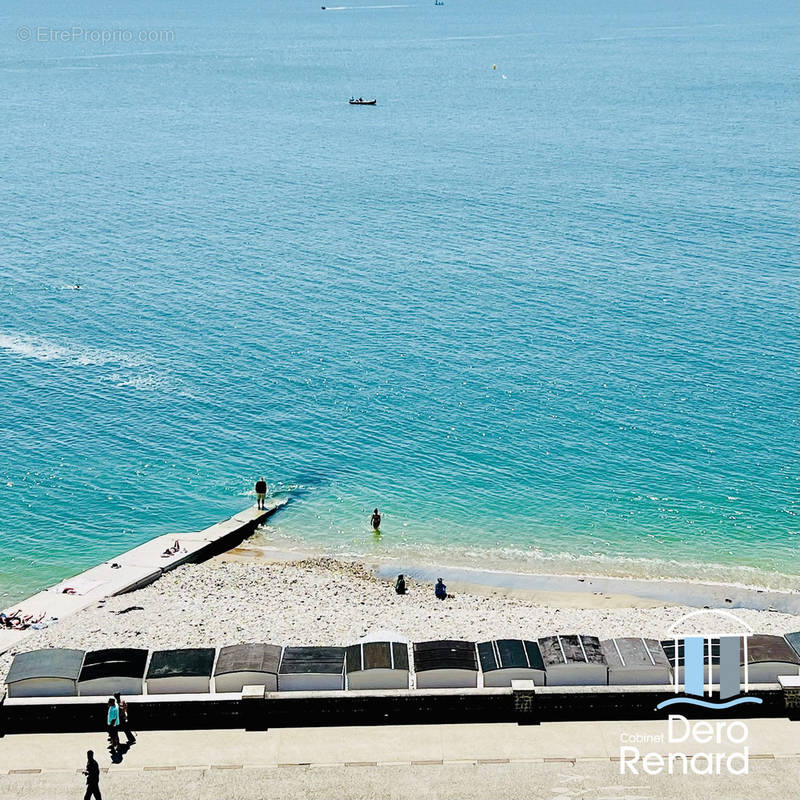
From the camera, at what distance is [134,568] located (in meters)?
47.6

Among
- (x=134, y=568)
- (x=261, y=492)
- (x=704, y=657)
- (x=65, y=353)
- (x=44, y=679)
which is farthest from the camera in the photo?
(x=65, y=353)

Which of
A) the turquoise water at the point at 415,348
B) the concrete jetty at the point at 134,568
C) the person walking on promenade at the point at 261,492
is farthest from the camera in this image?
the turquoise water at the point at 415,348

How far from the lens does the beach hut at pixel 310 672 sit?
99.6 ft

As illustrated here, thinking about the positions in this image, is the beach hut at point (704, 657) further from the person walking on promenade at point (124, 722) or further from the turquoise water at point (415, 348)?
the turquoise water at point (415, 348)

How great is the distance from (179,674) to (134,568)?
17917 millimetres

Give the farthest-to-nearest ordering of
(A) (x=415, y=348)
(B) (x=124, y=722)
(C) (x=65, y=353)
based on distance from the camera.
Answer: (A) (x=415, y=348) → (C) (x=65, y=353) → (B) (x=124, y=722)

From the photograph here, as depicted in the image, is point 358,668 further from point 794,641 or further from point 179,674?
point 794,641

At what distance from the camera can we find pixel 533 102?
17862 centimetres

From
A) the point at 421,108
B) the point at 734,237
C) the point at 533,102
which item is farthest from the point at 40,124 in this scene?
the point at 734,237

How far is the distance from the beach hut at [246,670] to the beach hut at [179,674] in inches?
14.4

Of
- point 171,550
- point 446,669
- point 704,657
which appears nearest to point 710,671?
point 704,657

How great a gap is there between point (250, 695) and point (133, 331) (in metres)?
56.4

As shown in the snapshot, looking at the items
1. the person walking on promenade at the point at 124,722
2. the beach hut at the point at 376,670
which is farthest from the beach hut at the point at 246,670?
the person walking on promenade at the point at 124,722

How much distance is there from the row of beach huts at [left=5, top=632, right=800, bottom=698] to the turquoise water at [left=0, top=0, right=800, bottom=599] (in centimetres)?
1995
